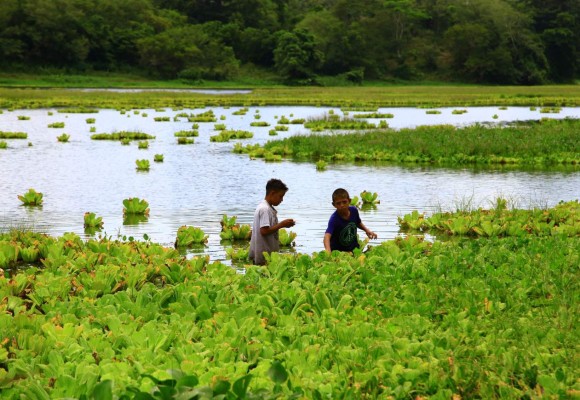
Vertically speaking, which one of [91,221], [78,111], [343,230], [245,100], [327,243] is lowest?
[78,111]

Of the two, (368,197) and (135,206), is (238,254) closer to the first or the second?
(135,206)

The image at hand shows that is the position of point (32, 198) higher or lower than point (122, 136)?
higher

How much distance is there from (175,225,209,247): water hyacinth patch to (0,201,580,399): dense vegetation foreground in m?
2.61

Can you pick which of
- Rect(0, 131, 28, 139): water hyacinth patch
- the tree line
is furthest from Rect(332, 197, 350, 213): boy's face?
the tree line

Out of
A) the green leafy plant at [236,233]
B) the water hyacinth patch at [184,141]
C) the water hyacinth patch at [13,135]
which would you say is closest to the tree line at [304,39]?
the water hyacinth patch at [13,135]

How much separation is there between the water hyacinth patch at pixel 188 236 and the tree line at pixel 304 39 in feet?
286

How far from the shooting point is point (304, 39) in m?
107

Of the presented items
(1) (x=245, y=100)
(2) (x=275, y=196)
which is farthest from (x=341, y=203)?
(1) (x=245, y=100)

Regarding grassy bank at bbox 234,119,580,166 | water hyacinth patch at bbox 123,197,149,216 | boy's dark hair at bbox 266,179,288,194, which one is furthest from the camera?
grassy bank at bbox 234,119,580,166

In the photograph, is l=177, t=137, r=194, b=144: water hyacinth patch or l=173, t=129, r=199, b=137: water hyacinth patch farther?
l=173, t=129, r=199, b=137: water hyacinth patch

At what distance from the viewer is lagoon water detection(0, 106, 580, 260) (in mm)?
16328

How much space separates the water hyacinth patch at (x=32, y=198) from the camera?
721 inches

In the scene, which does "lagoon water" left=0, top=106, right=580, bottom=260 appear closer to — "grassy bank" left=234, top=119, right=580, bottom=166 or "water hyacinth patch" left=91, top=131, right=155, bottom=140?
"grassy bank" left=234, top=119, right=580, bottom=166

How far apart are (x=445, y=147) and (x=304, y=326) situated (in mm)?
22517
